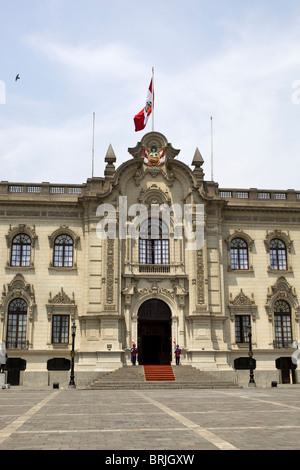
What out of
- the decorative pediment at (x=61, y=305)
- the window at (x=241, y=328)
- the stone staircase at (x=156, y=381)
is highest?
the decorative pediment at (x=61, y=305)

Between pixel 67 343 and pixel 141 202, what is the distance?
11.3m

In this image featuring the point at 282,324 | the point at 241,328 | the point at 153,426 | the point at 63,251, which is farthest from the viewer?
the point at 282,324

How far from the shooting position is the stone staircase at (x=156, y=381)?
31.7 metres

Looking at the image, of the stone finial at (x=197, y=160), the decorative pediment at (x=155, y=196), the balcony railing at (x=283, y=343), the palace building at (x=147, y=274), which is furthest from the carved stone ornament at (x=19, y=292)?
the balcony railing at (x=283, y=343)

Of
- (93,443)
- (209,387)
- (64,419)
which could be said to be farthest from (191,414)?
(209,387)

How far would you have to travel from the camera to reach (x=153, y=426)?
13375mm

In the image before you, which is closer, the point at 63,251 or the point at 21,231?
the point at 21,231

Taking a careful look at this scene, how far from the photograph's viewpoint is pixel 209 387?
32.1m

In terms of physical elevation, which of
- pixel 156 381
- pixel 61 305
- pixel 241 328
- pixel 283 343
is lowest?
pixel 156 381

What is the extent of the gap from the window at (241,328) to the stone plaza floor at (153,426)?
19.0 m

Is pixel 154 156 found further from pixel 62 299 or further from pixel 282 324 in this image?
pixel 282 324

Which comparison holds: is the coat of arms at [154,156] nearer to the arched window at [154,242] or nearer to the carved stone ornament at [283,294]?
the arched window at [154,242]

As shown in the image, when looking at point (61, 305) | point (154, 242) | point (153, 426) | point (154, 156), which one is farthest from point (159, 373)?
point (153, 426)

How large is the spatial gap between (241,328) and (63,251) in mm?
13977
